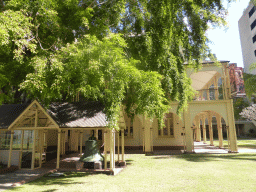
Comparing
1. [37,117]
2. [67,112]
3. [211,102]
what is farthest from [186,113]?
[37,117]

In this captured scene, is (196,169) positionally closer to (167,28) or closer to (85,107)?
(85,107)

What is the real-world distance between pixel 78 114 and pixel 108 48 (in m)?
4.22

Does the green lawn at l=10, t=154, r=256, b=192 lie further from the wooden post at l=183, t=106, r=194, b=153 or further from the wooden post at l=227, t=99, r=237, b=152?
the wooden post at l=227, t=99, r=237, b=152

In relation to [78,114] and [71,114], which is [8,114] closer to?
[71,114]

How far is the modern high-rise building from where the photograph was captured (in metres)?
39.7

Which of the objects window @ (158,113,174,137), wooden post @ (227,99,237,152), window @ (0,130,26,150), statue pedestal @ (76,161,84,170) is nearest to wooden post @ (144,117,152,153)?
window @ (158,113,174,137)

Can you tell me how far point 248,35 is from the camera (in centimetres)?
4181

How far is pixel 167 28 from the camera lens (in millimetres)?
10383

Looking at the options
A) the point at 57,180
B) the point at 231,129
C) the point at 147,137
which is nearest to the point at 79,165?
the point at 57,180

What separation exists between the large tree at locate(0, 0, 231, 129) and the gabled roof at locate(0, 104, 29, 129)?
976 millimetres

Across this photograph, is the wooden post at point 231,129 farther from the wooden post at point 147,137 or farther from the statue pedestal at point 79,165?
the statue pedestal at point 79,165

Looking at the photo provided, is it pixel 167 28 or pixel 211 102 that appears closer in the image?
pixel 167 28

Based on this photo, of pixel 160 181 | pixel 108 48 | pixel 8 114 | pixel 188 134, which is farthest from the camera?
pixel 188 134

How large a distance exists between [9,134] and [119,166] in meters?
6.67
